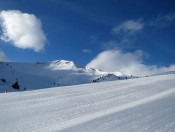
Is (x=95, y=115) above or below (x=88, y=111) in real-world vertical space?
below

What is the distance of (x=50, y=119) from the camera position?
927 centimetres

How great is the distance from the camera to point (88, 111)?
34.6 ft

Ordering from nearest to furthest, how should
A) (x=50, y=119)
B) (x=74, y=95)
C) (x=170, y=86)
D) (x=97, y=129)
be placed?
(x=97, y=129) → (x=50, y=119) → (x=74, y=95) → (x=170, y=86)

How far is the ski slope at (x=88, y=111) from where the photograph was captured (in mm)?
8680

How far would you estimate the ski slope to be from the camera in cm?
868

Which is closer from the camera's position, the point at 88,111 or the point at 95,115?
the point at 95,115

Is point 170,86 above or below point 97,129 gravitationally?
above

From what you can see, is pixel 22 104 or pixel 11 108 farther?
pixel 22 104

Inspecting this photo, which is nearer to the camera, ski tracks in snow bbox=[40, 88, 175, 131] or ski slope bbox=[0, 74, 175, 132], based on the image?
ski tracks in snow bbox=[40, 88, 175, 131]

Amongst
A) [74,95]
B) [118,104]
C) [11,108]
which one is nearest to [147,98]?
[118,104]

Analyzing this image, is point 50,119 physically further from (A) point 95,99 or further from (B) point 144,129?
(A) point 95,99

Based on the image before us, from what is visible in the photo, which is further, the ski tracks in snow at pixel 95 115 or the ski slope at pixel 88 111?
the ski slope at pixel 88 111

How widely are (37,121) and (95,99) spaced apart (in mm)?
4237

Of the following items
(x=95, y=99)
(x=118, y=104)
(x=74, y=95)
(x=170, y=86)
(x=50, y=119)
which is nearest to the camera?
(x=50, y=119)
